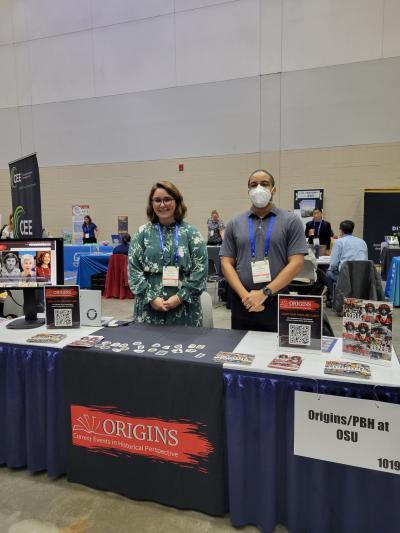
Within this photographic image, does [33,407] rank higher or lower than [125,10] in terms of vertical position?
lower

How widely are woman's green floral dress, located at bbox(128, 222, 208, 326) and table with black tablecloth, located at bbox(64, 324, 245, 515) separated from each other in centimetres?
34

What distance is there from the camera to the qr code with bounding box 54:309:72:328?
202 centimetres

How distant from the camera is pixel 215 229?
7926 millimetres

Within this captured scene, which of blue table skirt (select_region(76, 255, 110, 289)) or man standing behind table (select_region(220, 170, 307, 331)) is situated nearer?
man standing behind table (select_region(220, 170, 307, 331))

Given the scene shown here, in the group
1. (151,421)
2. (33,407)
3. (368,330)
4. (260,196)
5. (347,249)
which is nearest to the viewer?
(368,330)

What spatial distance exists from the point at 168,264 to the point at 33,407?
0.92 m

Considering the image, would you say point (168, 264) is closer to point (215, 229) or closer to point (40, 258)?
point (40, 258)

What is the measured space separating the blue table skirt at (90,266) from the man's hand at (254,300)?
16.8ft

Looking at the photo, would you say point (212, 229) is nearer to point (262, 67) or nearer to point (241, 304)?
point (262, 67)

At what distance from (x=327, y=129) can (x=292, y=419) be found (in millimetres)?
7573

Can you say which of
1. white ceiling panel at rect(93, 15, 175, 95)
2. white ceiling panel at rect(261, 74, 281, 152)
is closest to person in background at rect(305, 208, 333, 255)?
white ceiling panel at rect(261, 74, 281, 152)

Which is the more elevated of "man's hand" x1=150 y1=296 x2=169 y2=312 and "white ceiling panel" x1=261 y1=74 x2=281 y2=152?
"white ceiling panel" x1=261 y1=74 x2=281 y2=152

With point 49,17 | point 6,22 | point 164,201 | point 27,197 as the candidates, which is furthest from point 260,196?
point 6,22

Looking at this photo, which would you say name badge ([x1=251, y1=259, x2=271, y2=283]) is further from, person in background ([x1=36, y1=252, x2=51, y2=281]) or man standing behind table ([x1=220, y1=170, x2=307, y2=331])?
person in background ([x1=36, y1=252, x2=51, y2=281])
